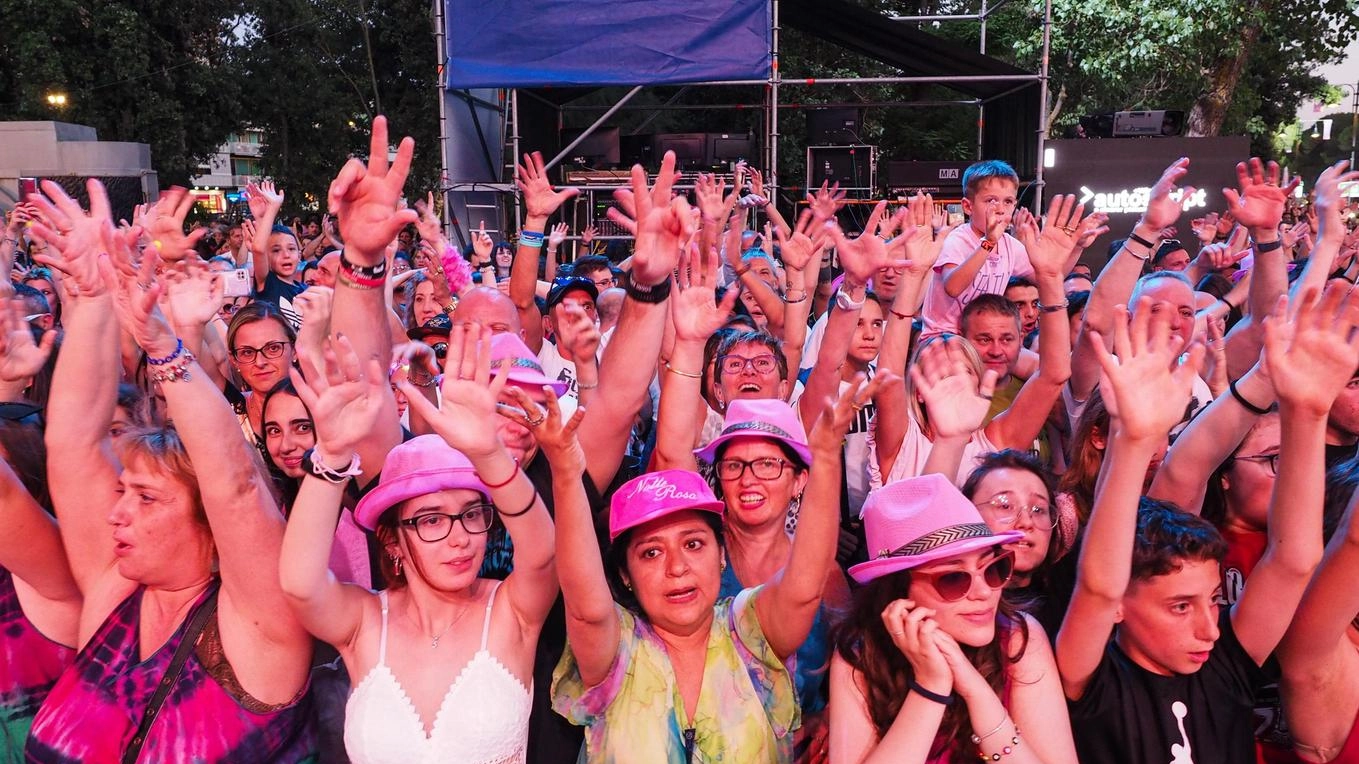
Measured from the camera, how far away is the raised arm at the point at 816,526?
7.97 ft

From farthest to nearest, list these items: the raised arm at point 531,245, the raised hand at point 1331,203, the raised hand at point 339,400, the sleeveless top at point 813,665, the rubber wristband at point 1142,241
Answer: the raised arm at point 531,245 → the rubber wristband at point 1142,241 → the raised hand at point 1331,203 → the sleeveless top at point 813,665 → the raised hand at point 339,400

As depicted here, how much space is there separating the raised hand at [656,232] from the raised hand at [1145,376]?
48.9 inches

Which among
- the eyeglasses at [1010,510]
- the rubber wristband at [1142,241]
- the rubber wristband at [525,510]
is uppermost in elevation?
the rubber wristband at [1142,241]

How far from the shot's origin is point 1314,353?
2.30m

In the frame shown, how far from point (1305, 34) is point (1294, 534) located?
53.1 ft

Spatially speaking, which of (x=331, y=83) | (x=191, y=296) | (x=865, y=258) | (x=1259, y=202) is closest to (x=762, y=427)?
(x=865, y=258)

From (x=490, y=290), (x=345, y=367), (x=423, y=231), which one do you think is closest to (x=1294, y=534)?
(x=345, y=367)

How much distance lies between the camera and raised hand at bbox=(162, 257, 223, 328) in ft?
9.32

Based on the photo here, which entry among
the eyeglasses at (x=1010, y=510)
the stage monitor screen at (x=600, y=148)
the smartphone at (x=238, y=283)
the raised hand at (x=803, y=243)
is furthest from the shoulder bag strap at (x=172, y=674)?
the stage monitor screen at (x=600, y=148)

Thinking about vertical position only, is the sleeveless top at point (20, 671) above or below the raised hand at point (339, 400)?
below

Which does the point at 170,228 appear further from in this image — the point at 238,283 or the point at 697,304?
the point at 238,283

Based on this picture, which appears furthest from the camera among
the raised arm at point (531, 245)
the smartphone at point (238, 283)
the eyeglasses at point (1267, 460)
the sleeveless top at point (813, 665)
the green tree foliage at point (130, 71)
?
the green tree foliage at point (130, 71)

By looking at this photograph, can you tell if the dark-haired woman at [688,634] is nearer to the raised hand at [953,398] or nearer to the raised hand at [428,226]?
the raised hand at [953,398]

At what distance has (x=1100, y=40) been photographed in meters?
16.0
